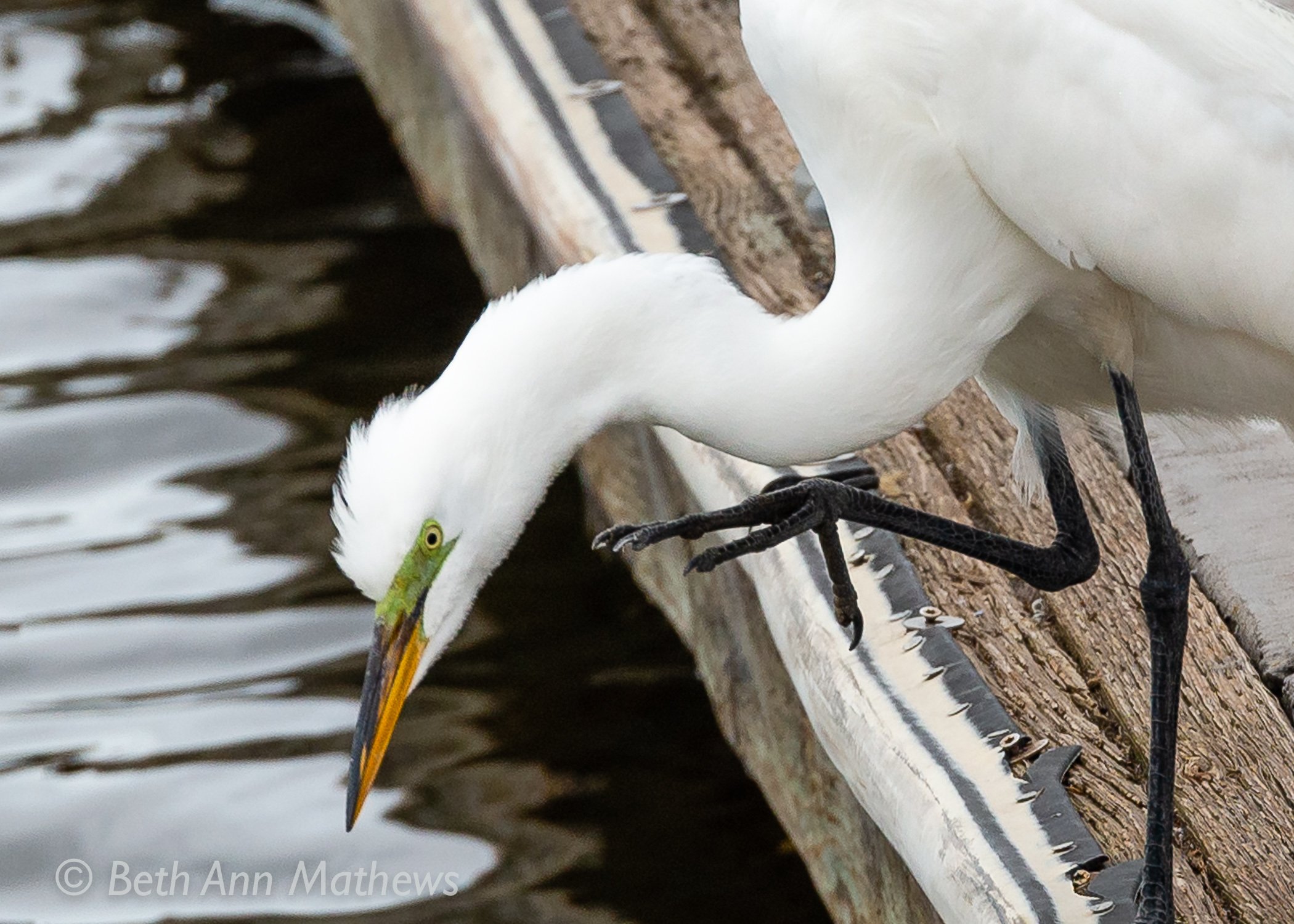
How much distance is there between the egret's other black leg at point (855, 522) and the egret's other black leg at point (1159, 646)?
0.24m

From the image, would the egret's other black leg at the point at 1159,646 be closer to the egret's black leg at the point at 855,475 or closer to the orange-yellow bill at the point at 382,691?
the egret's black leg at the point at 855,475

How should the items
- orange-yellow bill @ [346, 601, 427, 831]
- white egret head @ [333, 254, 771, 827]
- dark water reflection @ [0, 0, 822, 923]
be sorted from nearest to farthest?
white egret head @ [333, 254, 771, 827] < orange-yellow bill @ [346, 601, 427, 831] < dark water reflection @ [0, 0, 822, 923]

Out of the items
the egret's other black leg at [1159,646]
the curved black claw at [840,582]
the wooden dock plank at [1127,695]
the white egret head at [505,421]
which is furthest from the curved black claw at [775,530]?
the egret's other black leg at [1159,646]

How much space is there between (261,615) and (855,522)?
2380 mm

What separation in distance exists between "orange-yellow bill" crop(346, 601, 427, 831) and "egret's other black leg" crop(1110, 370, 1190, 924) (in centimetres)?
103

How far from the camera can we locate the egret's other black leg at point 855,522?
2.84 meters

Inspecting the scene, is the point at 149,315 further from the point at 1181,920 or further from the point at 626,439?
the point at 1181,920

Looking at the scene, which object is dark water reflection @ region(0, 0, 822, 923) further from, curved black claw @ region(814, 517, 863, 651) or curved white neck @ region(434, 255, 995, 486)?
curved white neck @ region(434, 255, 995, 486)


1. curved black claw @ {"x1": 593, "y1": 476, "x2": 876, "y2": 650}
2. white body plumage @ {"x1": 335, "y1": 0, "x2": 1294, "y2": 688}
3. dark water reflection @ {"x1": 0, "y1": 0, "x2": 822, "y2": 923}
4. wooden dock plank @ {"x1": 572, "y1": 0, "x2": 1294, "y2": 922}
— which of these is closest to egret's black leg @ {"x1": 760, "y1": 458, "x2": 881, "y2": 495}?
wooden dock plank @ {"x1": 572, "y1": 0, "x2": 1294, "y2": 922}

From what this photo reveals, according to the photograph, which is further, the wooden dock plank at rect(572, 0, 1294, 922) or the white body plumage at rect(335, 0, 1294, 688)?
the wooden dock plank at rect(572, 0, 1294, 922)

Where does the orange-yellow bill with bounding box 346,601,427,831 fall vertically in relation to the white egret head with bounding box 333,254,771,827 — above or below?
below

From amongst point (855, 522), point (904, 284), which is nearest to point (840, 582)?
point (855, 522)

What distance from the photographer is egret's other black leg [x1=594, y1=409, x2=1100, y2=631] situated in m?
2.84

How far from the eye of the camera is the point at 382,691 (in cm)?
249
